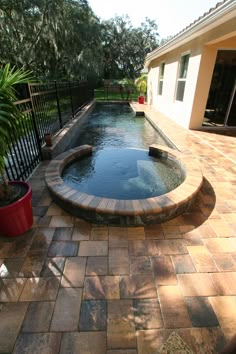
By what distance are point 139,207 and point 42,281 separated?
4.00 ft

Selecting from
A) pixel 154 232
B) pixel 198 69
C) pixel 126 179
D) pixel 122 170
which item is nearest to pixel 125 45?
pixel 198 69

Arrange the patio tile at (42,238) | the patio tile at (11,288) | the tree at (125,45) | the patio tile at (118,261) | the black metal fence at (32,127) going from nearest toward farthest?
the patio tile at (11,288)
the patio tile at (118,261)
the patio tile at (42,238)
the black metal fence at (32,127)
the tree at (125,45)

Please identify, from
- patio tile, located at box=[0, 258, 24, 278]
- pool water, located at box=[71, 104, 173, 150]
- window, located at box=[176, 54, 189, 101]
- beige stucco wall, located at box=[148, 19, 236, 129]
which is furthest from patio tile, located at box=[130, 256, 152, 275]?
window, located at box=[176, 54, 189, 101]

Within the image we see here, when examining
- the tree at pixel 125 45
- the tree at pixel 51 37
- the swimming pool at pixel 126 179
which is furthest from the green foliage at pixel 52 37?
the tree at pixel 125 45

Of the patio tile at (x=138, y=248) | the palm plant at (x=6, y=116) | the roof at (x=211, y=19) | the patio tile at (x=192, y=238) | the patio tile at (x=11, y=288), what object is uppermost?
the roof at (x=211, y=19)

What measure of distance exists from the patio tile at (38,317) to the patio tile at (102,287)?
0.29 meters

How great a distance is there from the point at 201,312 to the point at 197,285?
0.23 metres

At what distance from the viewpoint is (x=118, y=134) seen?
643 cm

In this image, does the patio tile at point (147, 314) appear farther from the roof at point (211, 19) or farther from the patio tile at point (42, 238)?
the roof at point (211, 19)

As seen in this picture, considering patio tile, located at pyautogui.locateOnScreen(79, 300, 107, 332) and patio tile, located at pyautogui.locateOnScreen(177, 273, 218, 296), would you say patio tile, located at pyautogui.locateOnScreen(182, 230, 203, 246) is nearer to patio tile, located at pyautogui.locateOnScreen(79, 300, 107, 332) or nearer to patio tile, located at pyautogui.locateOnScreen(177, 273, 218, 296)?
patio tile, located at pyautogui.locateOnScreen(177, 273, 218, 296)

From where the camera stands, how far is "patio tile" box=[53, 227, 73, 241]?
2070mm

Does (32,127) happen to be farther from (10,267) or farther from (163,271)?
(163,271)

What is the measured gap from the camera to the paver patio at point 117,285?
1277mm

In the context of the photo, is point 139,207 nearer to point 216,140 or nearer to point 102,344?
point 102,344
